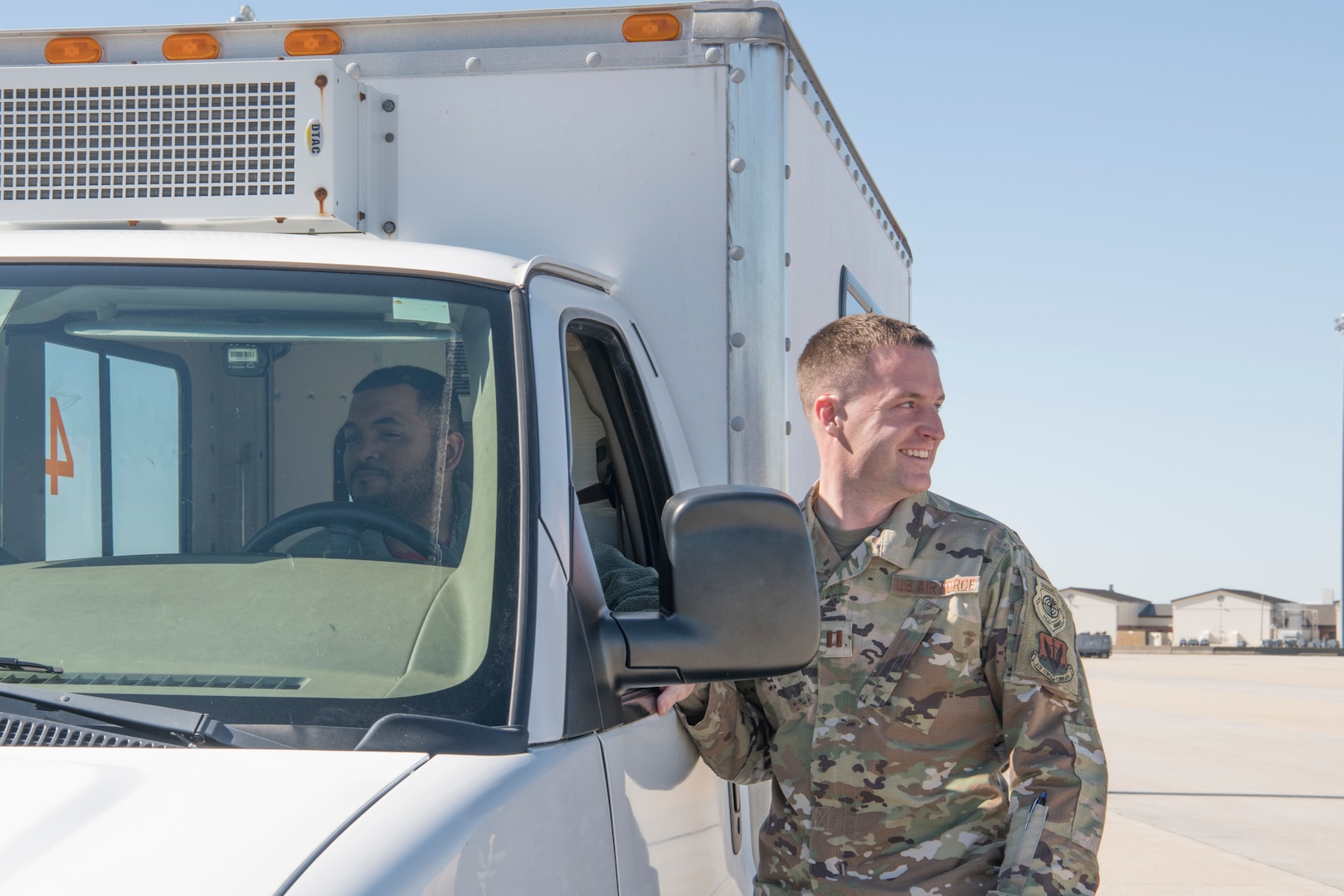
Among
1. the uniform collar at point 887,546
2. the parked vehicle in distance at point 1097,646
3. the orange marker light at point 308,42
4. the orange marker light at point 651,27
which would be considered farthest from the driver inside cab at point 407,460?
the parked vehicle in distance at point 1097,646

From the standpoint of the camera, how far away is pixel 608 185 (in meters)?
3.36

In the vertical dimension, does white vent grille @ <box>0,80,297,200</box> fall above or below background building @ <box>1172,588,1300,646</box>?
above

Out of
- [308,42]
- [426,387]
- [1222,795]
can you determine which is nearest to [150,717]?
[426,387]

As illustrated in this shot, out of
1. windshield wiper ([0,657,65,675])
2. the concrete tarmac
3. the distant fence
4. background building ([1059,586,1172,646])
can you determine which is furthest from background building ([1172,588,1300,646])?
windshield wiper ([0,657,65,675])

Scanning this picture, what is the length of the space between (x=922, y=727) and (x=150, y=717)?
5.14 ft

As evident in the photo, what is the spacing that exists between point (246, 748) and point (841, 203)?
3.09 m

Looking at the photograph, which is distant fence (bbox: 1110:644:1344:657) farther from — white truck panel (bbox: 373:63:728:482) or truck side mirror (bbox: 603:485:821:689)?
truck side mirror (bbox: 603:485:821:689)

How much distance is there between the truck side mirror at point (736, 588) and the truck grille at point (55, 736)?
701mm

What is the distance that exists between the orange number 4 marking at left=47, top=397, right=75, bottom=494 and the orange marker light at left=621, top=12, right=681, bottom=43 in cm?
168

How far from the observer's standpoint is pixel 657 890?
90.0 inches

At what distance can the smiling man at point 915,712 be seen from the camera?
8.68 feet

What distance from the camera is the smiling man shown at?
2.65 metres

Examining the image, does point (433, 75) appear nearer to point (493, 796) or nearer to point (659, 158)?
point (659, 158)

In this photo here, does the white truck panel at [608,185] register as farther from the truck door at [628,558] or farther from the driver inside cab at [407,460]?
the driver inside cab at [407,460]
